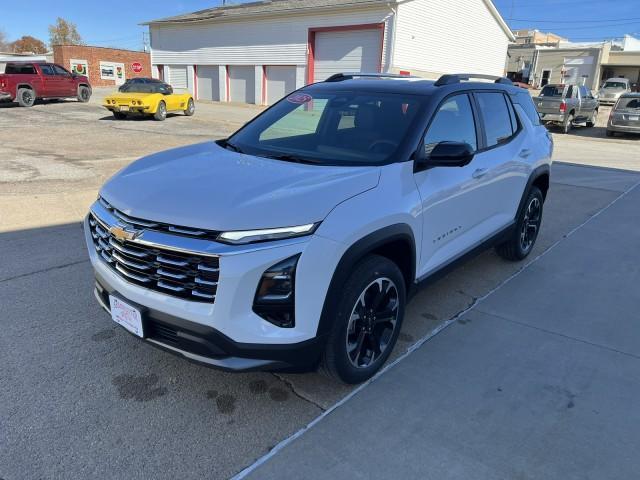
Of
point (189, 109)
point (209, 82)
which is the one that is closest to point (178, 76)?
point (209, 82)

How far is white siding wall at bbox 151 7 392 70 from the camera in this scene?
26.2 m

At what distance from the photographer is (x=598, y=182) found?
401 inches

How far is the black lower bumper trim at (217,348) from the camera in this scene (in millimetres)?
2375

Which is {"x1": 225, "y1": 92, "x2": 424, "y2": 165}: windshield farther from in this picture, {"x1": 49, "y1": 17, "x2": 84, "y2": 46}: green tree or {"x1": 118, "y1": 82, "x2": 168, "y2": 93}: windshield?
{"x1": 49, "y1": 17, "x2": 84, "y2": 46}: green tree

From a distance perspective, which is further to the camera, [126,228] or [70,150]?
[70,150]

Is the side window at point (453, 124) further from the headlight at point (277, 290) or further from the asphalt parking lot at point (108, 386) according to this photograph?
the headlight at point (277, 290)

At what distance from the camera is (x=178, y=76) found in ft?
118

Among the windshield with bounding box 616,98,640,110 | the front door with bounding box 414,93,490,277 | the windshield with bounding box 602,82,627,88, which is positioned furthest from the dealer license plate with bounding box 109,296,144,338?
the windshield with bounding box 602,82,627,88

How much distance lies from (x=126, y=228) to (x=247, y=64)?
3029 centimetres

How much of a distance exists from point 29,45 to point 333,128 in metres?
102

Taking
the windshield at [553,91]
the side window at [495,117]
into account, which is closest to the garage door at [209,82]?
the windshield at [553,91]

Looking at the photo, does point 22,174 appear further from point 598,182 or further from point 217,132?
point 598,182

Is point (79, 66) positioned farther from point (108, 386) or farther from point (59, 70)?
point (108, 386)

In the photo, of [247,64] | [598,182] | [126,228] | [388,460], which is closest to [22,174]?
[126,228]
